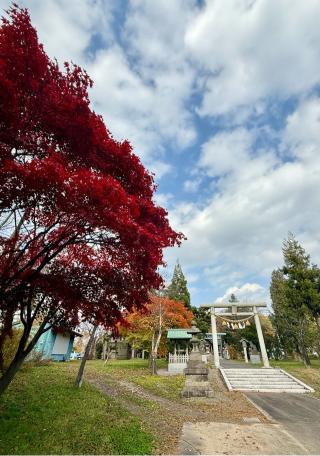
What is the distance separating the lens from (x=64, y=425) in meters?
6.47

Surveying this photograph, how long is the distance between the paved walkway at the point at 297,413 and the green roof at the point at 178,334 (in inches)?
426

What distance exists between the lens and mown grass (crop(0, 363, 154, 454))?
533cm

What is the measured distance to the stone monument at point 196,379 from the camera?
37.9 feet

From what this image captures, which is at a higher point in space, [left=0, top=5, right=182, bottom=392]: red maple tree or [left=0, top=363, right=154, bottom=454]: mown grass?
[left=0, top=5, right=182, bottom=392]: red maple tree

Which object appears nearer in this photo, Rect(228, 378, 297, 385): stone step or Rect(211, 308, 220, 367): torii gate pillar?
Rect(228, 378, 297, 385): stone step

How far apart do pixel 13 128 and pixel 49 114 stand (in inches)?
25.6

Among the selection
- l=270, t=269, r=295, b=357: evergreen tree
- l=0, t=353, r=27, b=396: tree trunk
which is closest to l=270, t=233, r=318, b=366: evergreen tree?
l=270, t=269, r=295, b=357: evergreen tree

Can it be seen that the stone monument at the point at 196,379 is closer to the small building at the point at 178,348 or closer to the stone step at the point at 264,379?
the stone step at the point at 264,379

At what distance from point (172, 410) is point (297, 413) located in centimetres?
453

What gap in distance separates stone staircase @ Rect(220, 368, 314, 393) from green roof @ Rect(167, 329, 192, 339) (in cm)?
644

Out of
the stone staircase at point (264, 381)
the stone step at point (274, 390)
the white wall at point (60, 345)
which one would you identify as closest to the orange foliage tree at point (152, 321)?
the stone staircase at point (264, 381)

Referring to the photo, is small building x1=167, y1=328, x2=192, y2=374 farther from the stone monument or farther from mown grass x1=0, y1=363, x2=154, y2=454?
mown grass x1=0, y1=363, x2=154, y2=454

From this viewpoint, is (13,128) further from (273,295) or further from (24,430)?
(273,295)

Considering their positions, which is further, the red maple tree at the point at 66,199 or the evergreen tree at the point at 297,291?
the evergreen tree at the point at 297,291
